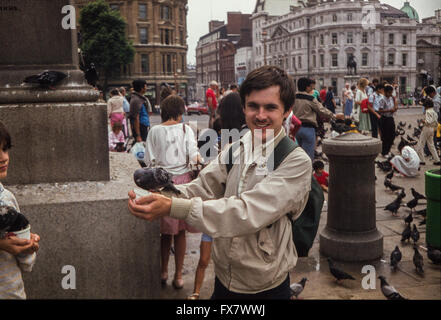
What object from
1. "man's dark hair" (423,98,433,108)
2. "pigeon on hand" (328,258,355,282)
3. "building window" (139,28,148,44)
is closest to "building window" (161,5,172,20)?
"building window" (139,28,148,44)

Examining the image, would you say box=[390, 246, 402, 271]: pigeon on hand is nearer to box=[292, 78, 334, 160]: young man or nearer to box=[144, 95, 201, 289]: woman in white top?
box=[144, 95, 201, 289]: woman in white top

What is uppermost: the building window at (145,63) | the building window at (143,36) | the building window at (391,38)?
the building window at (391,38)

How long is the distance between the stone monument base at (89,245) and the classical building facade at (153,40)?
61.3 metres

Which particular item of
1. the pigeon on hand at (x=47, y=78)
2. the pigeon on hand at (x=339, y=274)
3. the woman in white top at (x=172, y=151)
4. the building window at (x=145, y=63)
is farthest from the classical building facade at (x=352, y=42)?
the pigeon on hand at (x=47, y=78)

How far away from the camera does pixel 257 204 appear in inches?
78.0

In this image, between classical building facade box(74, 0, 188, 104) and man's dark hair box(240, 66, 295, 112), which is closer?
man's dark hair box(240, 66, 295, 112)

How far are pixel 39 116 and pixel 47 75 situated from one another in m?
0.37

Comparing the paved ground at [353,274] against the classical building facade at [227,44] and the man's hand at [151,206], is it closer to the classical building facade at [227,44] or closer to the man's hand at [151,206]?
the man's hand at [151,206]

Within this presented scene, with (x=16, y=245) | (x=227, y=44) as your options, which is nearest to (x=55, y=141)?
(x=16, y=245)

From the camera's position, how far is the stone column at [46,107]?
3787 millimetres

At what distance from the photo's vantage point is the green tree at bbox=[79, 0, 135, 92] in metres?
57.8

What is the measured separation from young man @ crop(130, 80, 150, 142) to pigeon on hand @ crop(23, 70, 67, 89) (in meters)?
5.54

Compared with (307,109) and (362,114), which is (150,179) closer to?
(307,109)
